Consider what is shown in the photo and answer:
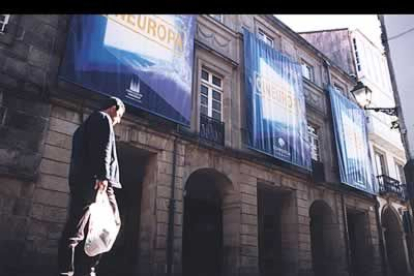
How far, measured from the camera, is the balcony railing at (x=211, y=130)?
1028cm

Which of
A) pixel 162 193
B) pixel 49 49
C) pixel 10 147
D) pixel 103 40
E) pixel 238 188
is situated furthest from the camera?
pixel 238 188

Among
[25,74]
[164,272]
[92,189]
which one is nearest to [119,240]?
[164,272]

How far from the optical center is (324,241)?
46.9ft

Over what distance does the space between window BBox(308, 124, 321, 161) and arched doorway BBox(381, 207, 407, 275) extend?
6.30 meters

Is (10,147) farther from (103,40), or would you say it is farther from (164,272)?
(164,272)

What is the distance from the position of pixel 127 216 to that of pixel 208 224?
2.78 meters

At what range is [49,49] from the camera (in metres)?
7.43

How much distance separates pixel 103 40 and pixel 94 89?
Result: 1.21 m

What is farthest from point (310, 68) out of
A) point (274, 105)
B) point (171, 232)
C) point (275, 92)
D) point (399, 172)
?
point (171, 232)

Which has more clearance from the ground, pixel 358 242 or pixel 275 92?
pixel 275 92

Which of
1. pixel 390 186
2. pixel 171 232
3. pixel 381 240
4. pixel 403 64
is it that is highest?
pixel 403 64

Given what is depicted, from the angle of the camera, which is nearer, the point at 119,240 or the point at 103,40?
the point at 103,40

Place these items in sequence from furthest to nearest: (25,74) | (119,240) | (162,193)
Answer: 1. (119,240)
2. (162,193)
3. (25,74)

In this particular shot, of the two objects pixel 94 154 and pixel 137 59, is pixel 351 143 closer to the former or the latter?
pixel 137 59
